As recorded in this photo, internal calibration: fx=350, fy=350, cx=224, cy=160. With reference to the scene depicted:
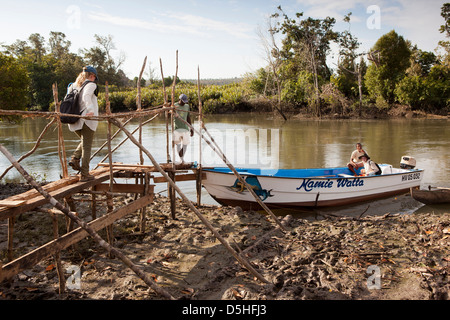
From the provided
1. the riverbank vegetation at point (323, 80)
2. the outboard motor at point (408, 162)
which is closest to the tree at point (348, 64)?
the riverbank vegetation at point (323, 80)

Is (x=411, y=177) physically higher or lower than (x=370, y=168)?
lower

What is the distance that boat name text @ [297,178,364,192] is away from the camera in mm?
8578

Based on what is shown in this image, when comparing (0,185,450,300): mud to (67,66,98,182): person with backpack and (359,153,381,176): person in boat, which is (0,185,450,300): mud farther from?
(359,153,381,176): person in boat

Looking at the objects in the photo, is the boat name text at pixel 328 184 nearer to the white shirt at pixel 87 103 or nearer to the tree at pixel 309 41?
the white shirt at pixel 87 103

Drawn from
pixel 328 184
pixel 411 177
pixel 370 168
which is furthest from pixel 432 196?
pixel 328 184

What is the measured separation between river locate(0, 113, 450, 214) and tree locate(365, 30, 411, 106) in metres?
3.68

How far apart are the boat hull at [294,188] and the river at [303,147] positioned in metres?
0.49

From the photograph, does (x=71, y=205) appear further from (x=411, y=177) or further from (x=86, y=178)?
(x=411, y=177)

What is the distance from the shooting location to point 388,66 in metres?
32.0

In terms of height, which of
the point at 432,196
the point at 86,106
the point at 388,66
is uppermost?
the point at 388,66

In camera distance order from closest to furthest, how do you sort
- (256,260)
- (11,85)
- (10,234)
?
1. (10,234)
2. (256,260)
3. (11,85)

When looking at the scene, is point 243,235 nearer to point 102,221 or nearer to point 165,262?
point 165,262

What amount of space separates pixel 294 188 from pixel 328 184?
963 millimetres

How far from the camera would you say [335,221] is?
7.33 meters
